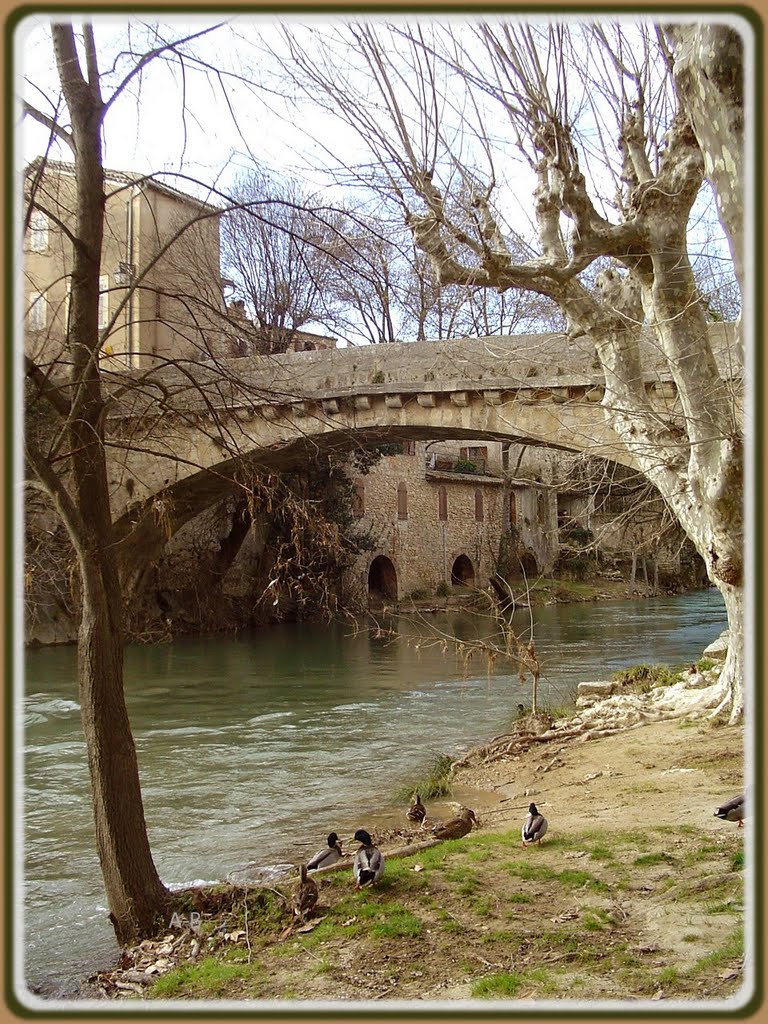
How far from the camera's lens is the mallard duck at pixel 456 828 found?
18.1ft

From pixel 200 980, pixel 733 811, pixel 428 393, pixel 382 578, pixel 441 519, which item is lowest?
pixel 200 980

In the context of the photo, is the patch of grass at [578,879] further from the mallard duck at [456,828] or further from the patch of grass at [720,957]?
the mallard duck at [456,828]

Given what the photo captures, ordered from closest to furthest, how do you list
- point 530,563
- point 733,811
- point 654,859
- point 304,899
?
point 304,899 → point 654,859 → point 733,811 → point 530,563

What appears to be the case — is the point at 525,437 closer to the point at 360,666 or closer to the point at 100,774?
the point at 360,666

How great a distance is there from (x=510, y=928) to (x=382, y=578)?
82.3 ft

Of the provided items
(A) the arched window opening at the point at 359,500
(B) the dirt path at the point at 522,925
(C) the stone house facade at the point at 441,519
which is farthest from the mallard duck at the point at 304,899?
(A) the arched window opening at the point at 359,500

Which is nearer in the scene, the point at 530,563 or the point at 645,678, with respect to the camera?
the point at 645,678

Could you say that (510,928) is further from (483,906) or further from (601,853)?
(601,853)

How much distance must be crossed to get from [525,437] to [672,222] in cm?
681

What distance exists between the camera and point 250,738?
10273mm

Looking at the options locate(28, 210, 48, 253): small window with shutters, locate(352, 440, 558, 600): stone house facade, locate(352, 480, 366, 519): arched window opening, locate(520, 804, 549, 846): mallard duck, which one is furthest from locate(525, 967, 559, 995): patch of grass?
locate(352, 480, 366, 519): arched window opening

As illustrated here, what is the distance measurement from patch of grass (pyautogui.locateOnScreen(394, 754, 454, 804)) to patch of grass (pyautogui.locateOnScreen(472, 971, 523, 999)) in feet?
12.2

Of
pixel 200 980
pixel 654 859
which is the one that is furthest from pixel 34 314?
pixel 654 859

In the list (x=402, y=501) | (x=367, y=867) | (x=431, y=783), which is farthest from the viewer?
(x=402, y=501)
